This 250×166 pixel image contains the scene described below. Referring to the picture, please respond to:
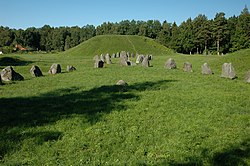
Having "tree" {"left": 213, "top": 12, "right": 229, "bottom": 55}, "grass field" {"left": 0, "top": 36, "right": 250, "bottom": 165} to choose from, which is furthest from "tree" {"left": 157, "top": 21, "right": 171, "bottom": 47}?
"grass field" {"left": 0, "top": 36, "right": 250, "bottom": 165}

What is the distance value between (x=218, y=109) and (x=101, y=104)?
17.6 feet

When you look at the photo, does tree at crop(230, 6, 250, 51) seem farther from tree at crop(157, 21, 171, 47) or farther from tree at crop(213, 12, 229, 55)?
tree at crop(157, 21, 171, 47)

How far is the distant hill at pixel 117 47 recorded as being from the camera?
2768 inches

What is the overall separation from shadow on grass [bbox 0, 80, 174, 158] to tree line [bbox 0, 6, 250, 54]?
69.6 m

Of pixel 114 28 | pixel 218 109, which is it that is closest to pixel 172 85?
pixel 218 109

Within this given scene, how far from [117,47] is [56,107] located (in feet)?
202

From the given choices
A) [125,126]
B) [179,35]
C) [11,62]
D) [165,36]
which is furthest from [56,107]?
[165,36]

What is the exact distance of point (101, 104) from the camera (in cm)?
1242

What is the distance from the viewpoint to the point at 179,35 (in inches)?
3605

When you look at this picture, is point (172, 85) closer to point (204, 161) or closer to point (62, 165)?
A: point (204, 161)

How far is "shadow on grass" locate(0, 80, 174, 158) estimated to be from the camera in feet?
29.8

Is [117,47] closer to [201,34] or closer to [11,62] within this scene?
[201,34]

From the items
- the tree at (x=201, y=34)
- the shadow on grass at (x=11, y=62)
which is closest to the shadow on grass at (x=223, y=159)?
the shadow on grass at (x=11, y=62)

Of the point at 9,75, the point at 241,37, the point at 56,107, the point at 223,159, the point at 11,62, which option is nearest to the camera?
the point at 223,159
